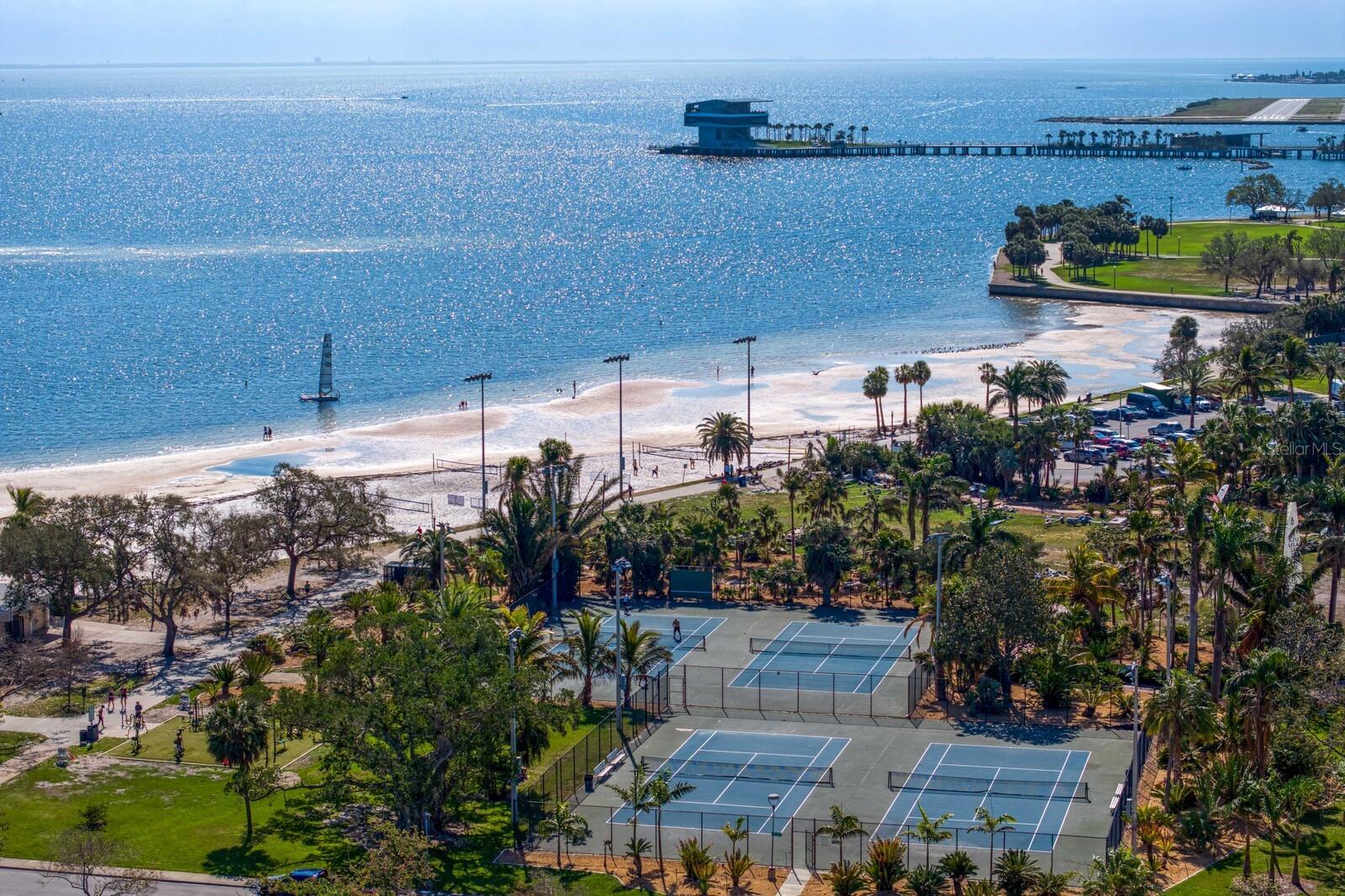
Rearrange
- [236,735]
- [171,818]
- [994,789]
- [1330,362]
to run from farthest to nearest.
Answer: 1. [1330,362]
2. [994,789]
3. [171,818]
4. [236,735]

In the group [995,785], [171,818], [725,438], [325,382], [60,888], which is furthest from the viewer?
[325,382]

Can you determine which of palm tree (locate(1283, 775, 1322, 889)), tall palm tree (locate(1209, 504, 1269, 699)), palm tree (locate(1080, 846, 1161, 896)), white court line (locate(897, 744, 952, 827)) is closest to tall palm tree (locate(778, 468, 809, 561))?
white court line (locate(897, 744, 952, 827))

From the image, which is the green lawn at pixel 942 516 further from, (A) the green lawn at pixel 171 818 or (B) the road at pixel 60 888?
(B) the road at pixel 60 888

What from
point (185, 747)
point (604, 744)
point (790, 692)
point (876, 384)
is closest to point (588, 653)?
point (604, 744)

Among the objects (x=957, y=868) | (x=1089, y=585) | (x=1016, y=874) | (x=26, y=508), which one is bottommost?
(x=1016, y=874)

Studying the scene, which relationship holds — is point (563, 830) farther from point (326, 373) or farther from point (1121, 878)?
point (326, 373)

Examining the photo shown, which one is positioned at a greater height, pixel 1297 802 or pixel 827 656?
pixel 1297 802
